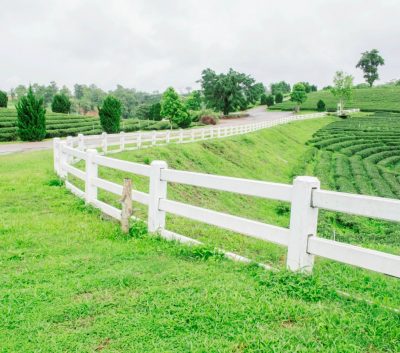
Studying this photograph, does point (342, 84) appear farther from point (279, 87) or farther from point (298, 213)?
point (298, 213)

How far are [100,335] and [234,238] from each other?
3.81m

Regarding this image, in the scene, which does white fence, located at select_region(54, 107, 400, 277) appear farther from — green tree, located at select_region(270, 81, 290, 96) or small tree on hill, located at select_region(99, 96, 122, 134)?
green tree, located at select_region(270, 81, 290, 96)

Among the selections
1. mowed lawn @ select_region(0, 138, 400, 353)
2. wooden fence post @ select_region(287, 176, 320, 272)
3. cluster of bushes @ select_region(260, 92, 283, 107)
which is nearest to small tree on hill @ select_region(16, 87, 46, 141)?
mowed lawn @ select_region(0, 138, 400, 353)

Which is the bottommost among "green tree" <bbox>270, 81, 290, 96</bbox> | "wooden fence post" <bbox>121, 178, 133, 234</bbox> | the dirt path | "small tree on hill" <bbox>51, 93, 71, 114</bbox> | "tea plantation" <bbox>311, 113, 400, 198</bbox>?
"tea plantation" <bbox>311, 113, 400, 198</bbox>

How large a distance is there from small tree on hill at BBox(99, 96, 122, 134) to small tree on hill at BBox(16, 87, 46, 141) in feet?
14.5

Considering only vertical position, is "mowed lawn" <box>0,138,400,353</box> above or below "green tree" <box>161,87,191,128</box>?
below

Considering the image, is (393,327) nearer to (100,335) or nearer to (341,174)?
(100,335)

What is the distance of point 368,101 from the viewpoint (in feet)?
283

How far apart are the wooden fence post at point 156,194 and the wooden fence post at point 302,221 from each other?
2.21m

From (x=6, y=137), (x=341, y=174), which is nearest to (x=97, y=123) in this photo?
(x=6, y=137)

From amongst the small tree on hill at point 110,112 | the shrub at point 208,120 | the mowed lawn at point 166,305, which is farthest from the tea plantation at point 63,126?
the mowed lawn at point 166,305

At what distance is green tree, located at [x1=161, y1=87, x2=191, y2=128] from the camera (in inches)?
1775

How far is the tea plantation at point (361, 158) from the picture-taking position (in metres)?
22.2

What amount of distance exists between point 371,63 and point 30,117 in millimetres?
113175
